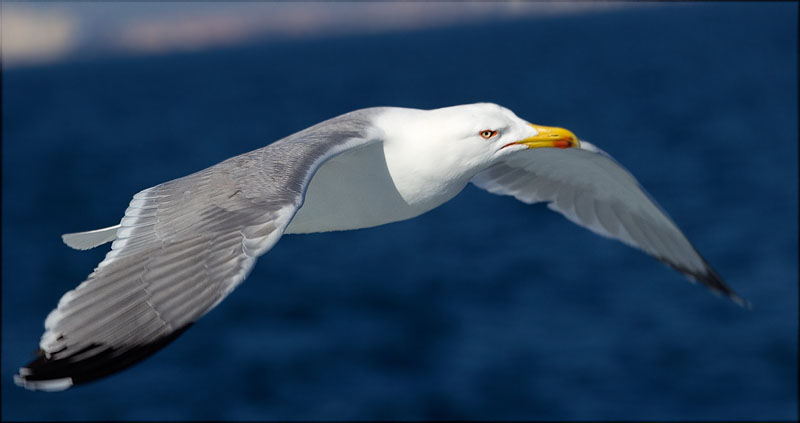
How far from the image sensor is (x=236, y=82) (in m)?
114

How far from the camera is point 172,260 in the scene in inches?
193

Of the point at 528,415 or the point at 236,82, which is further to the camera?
the point at 236,82

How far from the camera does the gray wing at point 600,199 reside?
8328 mm

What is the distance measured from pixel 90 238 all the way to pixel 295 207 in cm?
210

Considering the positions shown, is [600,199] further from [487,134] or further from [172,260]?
[172,260]

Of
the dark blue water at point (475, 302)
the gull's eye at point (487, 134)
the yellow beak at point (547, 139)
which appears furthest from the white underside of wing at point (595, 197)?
the dark blue water at point (475, 302)

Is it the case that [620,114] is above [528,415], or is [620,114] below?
above

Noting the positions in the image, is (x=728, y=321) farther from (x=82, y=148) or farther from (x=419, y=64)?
(x=419, y=64)

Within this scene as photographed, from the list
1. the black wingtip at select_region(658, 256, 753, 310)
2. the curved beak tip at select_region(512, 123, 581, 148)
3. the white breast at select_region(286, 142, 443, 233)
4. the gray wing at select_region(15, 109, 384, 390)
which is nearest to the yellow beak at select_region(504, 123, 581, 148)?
the curved beak tip at select_region(512, 123, 581, 148)

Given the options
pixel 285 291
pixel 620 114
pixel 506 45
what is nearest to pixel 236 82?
pixel 506 45

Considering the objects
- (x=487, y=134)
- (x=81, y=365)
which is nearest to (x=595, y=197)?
(x=487, y=134)

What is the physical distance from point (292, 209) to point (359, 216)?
1.74m

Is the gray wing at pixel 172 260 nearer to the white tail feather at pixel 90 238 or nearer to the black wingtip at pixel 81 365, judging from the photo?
the black wingtip at pixel 81 365

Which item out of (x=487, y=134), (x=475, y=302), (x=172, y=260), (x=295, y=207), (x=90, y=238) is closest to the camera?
(x=172, y=260)
